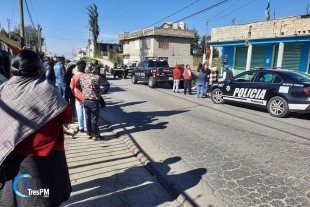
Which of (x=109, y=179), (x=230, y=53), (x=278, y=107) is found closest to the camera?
(x=109, y=179)

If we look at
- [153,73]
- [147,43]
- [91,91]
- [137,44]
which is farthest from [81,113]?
[137,44]

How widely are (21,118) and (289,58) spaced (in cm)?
1820

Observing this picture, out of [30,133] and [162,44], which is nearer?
[30,133]

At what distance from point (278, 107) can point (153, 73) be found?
29.3 feet

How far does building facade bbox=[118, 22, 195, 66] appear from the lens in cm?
3569

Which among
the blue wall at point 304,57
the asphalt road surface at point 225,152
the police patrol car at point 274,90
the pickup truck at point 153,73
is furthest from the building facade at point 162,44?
the asphalt road surface at point 225,152

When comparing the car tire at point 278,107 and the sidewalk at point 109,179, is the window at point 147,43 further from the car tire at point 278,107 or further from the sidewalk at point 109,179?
the sidewalk at point 109,179

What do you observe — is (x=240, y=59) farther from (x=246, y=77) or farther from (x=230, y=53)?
(x=246, y=77)

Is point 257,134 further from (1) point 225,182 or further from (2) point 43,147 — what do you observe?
(2) point 43,147

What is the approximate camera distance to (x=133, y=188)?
11.6 ft

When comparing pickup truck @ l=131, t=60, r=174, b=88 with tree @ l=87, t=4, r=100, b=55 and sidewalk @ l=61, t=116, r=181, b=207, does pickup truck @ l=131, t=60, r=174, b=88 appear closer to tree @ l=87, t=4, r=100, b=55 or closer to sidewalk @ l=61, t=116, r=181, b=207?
sidewalk @ l=61, t=116, r=181, b=207

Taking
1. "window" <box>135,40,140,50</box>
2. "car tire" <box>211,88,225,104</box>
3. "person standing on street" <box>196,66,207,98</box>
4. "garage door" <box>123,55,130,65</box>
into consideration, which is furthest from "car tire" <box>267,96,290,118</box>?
"garage door" <box>123,55,130,65</box>

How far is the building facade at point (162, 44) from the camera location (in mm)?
35688

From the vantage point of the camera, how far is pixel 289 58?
16.7m
